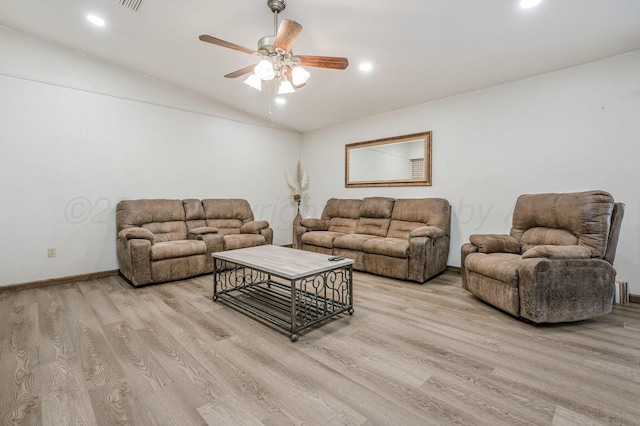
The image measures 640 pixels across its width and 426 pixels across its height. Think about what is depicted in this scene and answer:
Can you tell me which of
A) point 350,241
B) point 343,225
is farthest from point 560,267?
point 343,225

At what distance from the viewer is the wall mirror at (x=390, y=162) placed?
443cm

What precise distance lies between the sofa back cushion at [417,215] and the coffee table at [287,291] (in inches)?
59.2

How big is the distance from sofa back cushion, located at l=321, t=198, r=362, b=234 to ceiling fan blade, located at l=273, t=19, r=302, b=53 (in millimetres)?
3043

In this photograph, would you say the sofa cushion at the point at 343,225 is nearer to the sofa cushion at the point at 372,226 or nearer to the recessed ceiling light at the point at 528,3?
the sofa cushion at the point at 372,226

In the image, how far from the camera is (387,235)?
14.6 feet

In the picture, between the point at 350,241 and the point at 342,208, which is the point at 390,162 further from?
the point at 350,241

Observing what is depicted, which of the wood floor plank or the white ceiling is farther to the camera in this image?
the white ceiling

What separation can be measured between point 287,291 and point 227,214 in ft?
7.31

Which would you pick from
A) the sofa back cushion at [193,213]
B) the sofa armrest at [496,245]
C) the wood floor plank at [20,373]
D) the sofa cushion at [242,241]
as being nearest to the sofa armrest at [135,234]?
the sofa back cushion at [193,213]

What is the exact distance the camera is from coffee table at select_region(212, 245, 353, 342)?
2254 mm

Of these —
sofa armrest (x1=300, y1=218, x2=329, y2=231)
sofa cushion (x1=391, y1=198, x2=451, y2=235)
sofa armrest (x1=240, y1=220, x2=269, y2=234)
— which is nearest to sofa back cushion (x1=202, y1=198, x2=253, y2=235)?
sofa armrest (x1=240, y1=220, x2=269, y2=234)

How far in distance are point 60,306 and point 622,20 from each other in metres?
5.64

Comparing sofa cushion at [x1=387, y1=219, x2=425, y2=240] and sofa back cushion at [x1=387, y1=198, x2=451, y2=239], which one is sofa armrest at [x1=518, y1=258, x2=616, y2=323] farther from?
sofa cushion at [x1=387, y1=219, x2=425, y2=240]

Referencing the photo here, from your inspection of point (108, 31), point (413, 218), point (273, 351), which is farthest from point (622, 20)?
point (108, 31)
